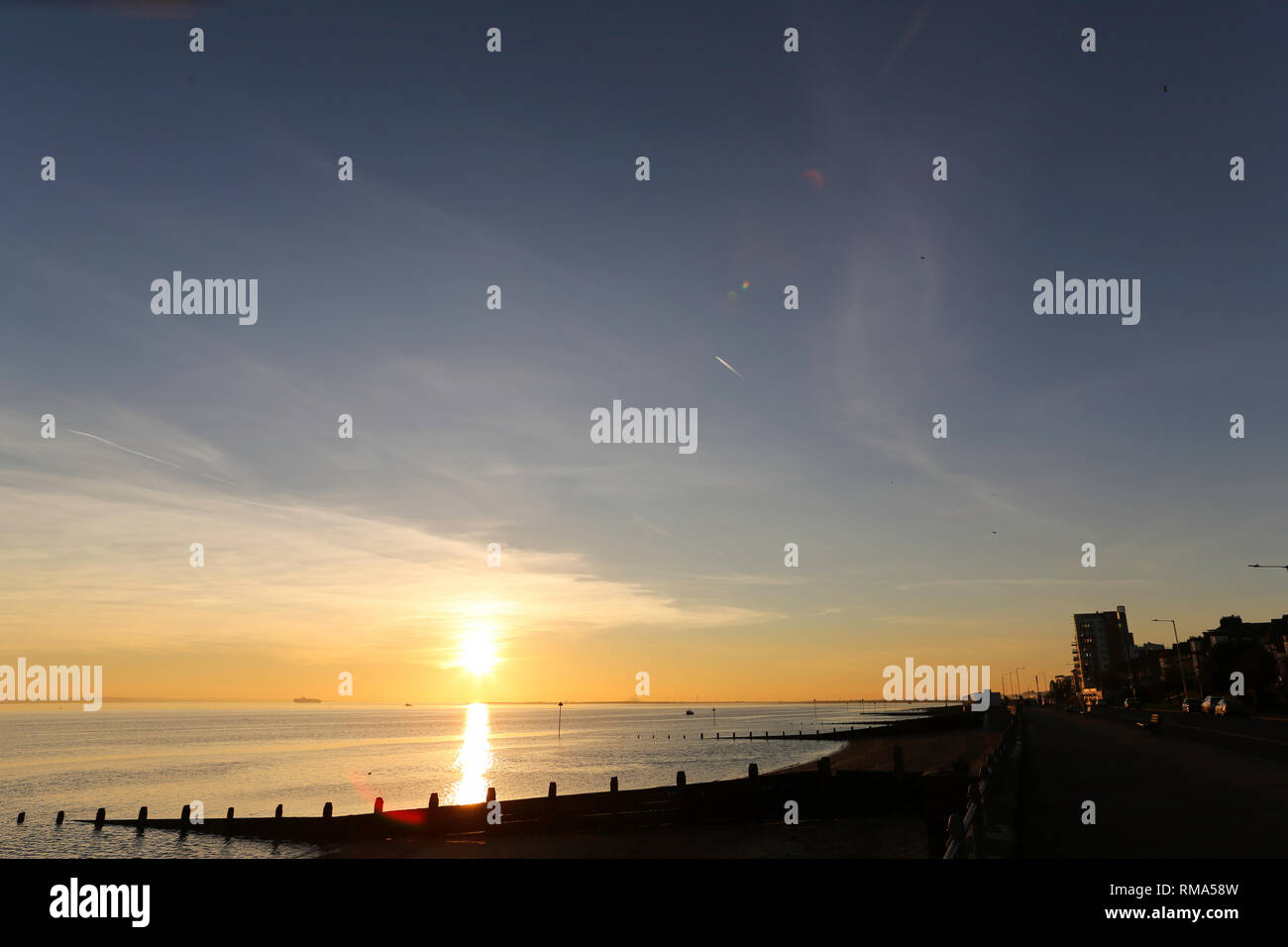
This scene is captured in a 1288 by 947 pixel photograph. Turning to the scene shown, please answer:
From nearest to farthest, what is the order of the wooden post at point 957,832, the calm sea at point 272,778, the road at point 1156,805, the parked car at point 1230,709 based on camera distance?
the wooden post at point 957,832
the road at point 1156,805
the calm sea at point 272,778
the parked car at point 1230,709

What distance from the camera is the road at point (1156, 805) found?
11859 mm

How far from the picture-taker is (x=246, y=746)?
159000 millimetres

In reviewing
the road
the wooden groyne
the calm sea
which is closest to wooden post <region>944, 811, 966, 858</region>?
the road

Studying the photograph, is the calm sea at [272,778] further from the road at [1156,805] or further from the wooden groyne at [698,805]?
the road at [1156,805]

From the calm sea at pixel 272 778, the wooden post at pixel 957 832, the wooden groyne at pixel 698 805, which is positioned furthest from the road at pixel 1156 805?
the calm sea at pixel 272 778

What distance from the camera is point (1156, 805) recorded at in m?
16.1

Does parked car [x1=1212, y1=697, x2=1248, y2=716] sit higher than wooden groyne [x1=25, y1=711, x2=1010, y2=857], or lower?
lower

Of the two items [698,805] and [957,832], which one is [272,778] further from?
[957,832]

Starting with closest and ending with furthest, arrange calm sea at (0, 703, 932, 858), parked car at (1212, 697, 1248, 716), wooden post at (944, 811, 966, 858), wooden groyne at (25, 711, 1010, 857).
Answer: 1. wooden post at (944, 811, 966, 858)
2. wooden groyne at (25, 711, 1010, 857)
3. calm sea at (0, 703, 932, 858)
4. parked car at (1212, 697, 1248, 716)

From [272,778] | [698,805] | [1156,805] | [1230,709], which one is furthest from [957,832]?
[272,778]

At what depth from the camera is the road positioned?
467 inches

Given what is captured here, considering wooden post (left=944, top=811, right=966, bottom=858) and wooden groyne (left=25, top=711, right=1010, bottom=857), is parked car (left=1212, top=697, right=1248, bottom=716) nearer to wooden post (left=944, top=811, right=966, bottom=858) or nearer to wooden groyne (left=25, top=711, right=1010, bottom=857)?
wooden groyne (left=25, top=711, right=1010, bottom=857)
